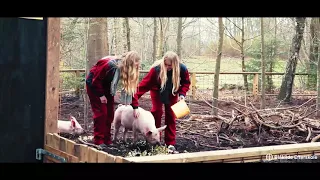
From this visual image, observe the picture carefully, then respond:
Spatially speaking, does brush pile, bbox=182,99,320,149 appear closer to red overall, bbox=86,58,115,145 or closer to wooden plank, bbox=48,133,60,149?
red overall, bbox=86,58,115,145

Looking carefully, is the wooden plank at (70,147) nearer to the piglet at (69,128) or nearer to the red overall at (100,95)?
the red overall at (100,95)

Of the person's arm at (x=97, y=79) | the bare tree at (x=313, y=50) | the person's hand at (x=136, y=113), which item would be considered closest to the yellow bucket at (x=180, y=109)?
the person's hand at (x=136, y=113)

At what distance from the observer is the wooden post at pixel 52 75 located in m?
3.52

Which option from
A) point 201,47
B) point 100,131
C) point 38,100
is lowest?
point 100,131

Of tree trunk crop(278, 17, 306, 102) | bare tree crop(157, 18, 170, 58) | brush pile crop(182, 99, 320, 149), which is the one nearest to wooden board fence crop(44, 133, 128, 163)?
brush pile crop(182, 99, 320, 149)

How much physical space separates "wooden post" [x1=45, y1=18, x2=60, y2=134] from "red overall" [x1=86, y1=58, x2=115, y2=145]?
1.56 m

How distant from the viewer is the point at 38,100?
3.49 m

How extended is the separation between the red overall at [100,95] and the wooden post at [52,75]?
5.13 ft

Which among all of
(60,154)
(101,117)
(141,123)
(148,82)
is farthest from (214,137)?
(60,154)

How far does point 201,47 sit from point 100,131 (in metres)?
10.4
